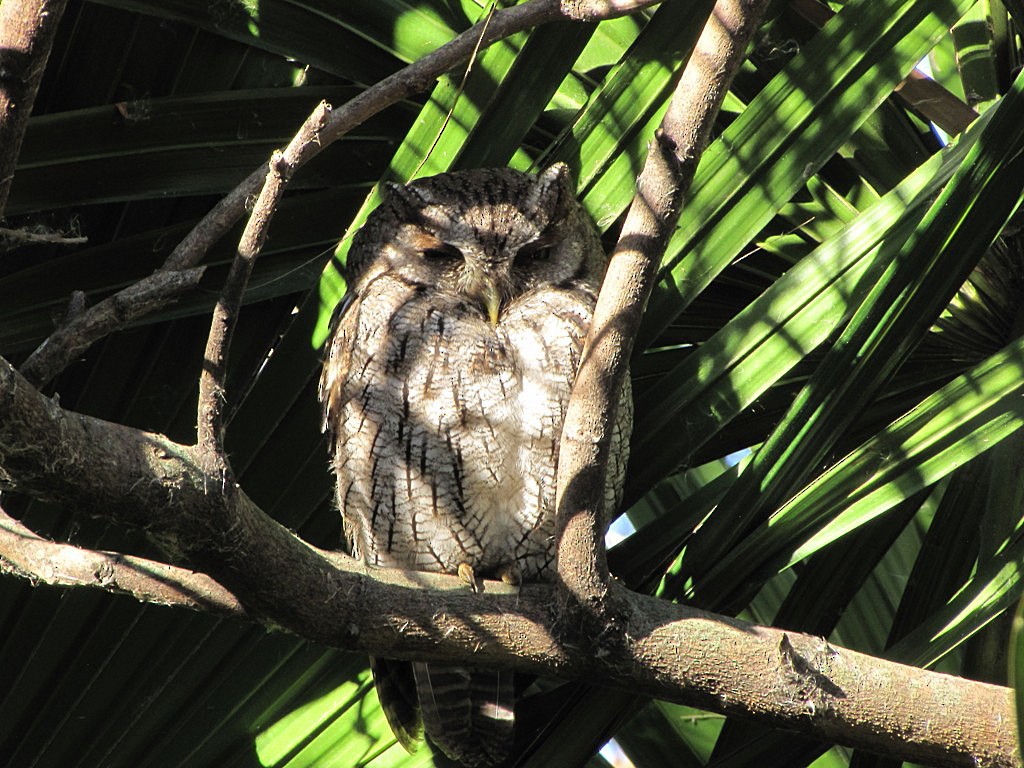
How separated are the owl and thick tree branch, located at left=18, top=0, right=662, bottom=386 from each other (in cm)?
47

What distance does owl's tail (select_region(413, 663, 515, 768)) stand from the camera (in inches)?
91.7

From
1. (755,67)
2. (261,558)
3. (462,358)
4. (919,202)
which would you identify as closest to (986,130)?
(919,202)

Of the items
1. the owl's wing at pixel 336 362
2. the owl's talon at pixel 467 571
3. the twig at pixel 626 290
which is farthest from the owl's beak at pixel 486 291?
the twig at pixel 626 290

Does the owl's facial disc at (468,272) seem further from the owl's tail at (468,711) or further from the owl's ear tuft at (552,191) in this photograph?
the owl's tail at (468,711)

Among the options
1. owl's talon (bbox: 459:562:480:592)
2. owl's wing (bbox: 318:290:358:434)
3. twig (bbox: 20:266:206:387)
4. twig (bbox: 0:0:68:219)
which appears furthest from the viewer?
owl's wing (bbox: 318:290:358:434)

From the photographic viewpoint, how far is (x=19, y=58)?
1323 millimetres

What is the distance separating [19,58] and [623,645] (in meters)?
1.15

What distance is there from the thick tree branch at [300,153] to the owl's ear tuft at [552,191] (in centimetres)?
40

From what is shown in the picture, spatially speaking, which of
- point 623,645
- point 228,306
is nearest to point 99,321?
point 228,306

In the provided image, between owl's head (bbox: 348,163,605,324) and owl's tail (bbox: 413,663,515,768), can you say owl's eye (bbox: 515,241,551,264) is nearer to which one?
owl's head (bbox: 348,163,605,324)

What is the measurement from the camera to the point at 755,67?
7.43 ft

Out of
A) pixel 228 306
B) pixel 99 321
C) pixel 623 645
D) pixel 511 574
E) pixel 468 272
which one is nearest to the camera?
pixel 228 306

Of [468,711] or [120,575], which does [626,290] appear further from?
[468,711]

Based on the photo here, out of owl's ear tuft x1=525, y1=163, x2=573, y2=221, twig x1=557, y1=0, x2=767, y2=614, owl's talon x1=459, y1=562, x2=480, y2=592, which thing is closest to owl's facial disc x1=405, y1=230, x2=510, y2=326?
owl's ear tuft x1=525, y1=163, x2=573, y2=221
